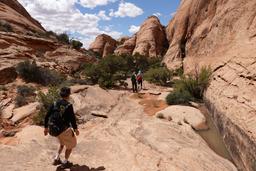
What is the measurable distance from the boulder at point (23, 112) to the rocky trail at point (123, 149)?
1769 millimetres

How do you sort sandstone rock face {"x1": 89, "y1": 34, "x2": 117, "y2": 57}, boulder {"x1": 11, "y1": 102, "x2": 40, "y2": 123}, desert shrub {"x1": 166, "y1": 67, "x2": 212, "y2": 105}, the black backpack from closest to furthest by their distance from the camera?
the black backpack
boulder {"x1": 11, "y1": 102, "x2": 40, "y2": 123}
desert shrub {"x1": 166, "y1": 67, "x2": 212, "y2": 105}
sandstone rock face {"x1": 89, "y1": 34, "x2": 117, "y2": 57}

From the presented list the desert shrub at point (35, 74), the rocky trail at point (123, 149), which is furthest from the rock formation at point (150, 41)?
the rocky trail at point (123, 149)

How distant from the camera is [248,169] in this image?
6.62 metres

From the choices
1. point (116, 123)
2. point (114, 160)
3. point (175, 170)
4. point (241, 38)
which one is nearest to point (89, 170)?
point (114, 160)

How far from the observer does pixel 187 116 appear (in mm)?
10500

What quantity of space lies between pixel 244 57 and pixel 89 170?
724cm

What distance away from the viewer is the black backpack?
5.02 meters

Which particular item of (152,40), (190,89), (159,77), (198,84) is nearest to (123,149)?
(198,84)

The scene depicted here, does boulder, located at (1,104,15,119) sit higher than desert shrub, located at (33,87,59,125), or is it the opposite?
desert shrub, located at (33,87,59,125)

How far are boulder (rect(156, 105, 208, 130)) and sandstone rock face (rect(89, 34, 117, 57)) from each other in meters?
44.4

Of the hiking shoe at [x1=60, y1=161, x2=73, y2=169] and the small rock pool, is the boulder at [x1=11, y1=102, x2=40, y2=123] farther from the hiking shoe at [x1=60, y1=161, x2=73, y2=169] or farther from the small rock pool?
the small rock pool

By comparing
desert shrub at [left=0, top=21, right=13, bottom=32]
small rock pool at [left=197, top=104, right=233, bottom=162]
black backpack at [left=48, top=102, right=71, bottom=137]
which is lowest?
small rock pool at [left=197, top=104, right=233, bottom=162]

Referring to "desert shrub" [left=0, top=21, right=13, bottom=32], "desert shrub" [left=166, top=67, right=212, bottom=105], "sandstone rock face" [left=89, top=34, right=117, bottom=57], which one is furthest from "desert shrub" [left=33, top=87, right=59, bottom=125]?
"sandstone rock face" [left=89, top=34, right=117, bottom=57]

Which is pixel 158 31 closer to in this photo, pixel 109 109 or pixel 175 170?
pixel 109 109
